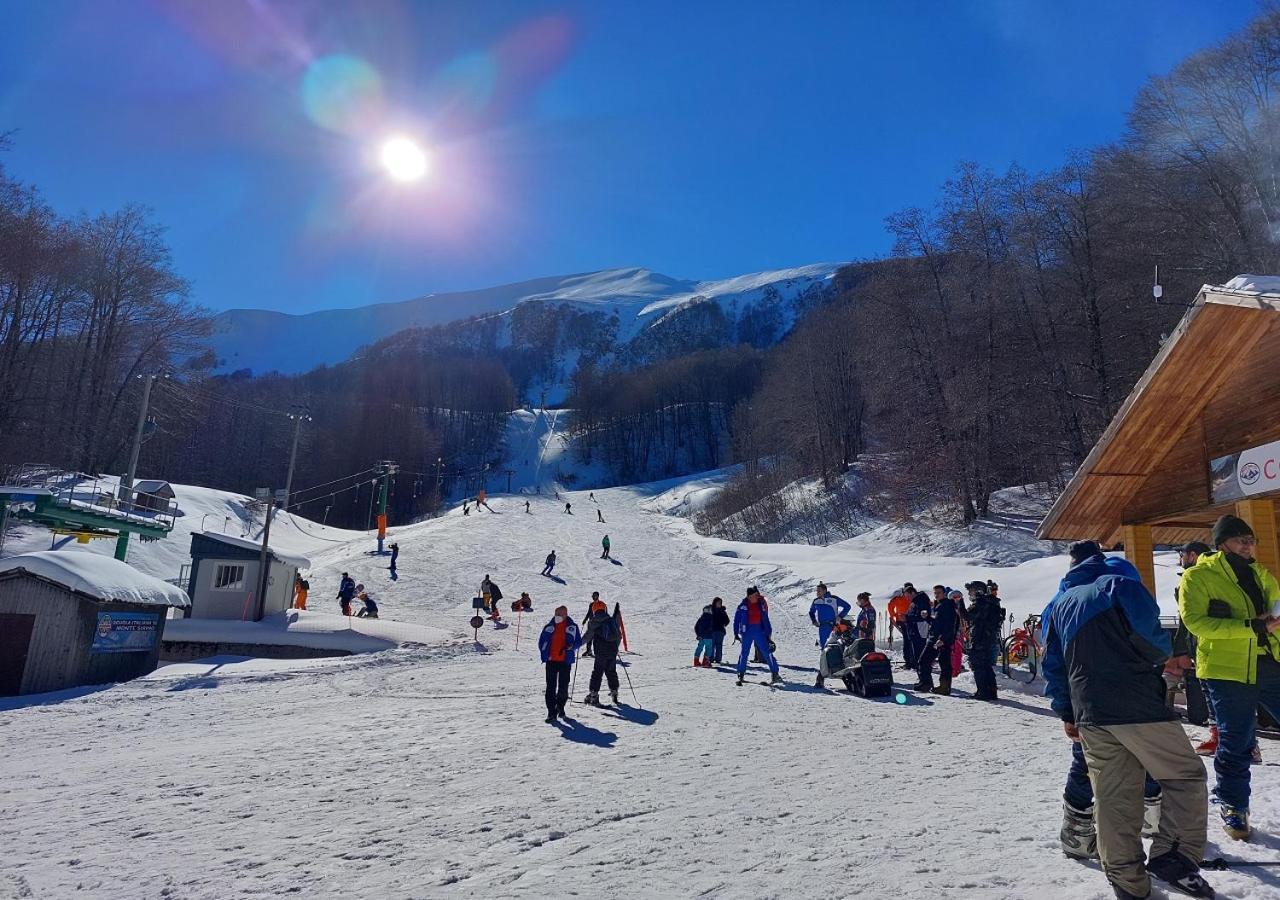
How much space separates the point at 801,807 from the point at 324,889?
11.1 feet

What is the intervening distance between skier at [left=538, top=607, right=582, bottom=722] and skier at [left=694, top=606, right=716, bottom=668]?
5687 millimetres

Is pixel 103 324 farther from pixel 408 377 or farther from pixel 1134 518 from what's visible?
pixel 408 377

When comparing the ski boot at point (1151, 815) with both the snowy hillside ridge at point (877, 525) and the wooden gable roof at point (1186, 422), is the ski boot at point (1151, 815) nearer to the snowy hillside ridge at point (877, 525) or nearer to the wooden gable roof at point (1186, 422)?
A: the wooden gable roof at point (1186, 422)

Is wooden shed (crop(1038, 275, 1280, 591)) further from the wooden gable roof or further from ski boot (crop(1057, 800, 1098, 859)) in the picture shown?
ski boot (crop(1057, 800, 1098, 859))

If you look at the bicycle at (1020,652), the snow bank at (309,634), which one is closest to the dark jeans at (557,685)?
the bicycle at (1020,652)

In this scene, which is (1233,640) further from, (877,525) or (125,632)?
(877,525)

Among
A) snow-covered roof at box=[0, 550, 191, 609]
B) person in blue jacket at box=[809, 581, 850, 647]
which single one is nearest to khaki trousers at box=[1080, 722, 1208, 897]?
person in blue jacket at box=[809, 581, 850, 647]

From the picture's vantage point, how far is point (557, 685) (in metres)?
10.2

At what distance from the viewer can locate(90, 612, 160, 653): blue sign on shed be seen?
15062 millimetres

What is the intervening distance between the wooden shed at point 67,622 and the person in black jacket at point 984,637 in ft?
52.1

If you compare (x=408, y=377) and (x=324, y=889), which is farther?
(x=408, y=377)

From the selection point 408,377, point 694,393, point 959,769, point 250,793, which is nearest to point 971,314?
point 959,769

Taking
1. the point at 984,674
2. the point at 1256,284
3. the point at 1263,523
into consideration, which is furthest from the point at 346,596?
the point at 1256,284

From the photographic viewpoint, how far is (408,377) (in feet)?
465
